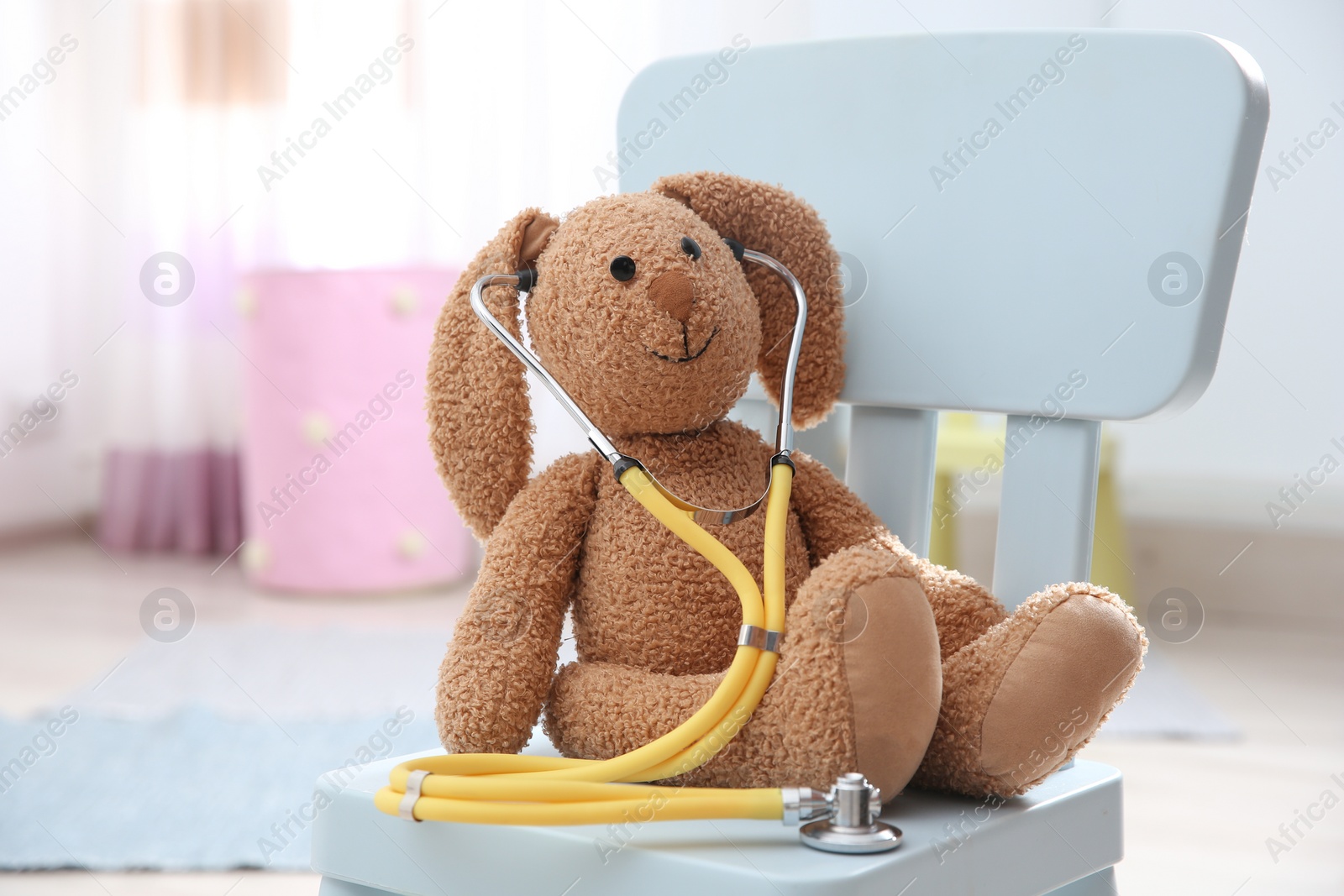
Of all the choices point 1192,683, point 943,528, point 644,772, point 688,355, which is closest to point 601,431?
point 688,355

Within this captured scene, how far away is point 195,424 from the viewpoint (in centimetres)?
241

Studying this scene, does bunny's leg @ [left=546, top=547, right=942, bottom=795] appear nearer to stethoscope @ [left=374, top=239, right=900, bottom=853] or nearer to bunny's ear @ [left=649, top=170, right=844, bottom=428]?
stethoscope @ [left=374, top=239, right=900, bottom=853]

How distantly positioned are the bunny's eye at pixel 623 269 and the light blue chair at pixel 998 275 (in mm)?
204

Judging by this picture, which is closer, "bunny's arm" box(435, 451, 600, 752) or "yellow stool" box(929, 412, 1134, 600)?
"bunny's arm" box(435, 451, 600, 752)

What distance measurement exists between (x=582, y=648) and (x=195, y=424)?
207 cm

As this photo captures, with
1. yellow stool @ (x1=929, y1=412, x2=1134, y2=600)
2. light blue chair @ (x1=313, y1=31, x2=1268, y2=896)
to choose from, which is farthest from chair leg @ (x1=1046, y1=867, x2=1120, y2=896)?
yellow stool @ (x1=929, y1=412, x2=1134, y2=600)

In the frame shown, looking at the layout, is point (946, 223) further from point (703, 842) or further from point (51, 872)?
point (51, 872)

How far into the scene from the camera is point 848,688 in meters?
0.47

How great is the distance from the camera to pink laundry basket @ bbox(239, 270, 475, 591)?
2.06 meters

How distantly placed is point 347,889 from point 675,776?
16 centimetres

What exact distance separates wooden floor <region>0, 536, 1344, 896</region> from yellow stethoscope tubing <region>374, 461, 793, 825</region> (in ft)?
2.12

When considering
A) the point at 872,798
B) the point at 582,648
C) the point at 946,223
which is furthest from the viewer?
the point at 946,223

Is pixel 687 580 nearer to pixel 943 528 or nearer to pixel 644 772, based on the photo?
pixel 644 772

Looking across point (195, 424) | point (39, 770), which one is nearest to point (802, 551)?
point (39, 770)
